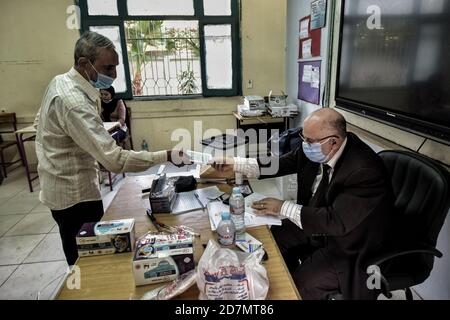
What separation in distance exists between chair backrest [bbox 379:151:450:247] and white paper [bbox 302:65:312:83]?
1801mm

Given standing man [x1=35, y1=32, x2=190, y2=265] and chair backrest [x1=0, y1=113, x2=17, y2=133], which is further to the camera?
chair backrest [x1=0, y1=113, x2=17, y2=133]

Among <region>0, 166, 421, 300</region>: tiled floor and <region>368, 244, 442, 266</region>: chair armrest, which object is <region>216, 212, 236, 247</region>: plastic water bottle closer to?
<region>368, 244, 442, 266</region>: chair armrest

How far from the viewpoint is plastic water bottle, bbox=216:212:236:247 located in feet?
3.80

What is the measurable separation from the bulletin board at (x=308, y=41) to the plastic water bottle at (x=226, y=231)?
7.31ft

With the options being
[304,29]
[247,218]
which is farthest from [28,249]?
[304,29]

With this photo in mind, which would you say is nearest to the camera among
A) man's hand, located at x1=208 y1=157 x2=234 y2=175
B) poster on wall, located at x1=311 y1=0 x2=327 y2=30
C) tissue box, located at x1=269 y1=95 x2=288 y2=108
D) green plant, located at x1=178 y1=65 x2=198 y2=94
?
man's hand, located at x1=208 y1=157 x2=234 y2=175

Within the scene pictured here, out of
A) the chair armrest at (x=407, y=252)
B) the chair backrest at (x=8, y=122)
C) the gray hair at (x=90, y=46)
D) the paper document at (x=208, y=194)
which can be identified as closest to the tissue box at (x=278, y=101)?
the paper document at (x=208, y=194)

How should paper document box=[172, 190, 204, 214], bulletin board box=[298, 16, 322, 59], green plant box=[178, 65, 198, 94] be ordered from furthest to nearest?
green plant box=[178, 65, 198, 94] < bulletin board box=[298, 16, 322, 59] < paper document box=[172, 190, 204, 214]

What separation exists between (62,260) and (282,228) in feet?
5.79

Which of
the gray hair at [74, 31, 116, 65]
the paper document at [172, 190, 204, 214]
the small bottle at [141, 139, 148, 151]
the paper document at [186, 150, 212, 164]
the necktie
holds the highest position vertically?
the gray hair at [74, 31, 116, 65]

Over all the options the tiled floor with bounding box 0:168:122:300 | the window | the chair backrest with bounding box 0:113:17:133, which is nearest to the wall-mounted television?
the tiled floor with bounding box 0:168:122:300

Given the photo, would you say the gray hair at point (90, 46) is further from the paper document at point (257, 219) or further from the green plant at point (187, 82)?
the green plant at point (187, 82)

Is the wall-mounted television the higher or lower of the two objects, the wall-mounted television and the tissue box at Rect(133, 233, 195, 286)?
the higher

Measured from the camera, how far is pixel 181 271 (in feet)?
3.26
